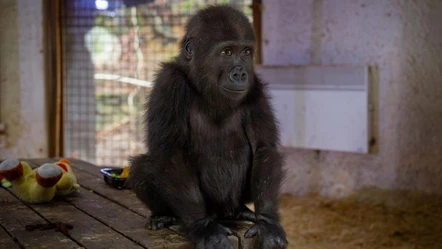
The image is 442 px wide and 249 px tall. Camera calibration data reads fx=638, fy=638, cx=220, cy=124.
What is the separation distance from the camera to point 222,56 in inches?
114

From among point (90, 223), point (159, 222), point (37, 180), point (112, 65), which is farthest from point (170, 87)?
point (112, 65)

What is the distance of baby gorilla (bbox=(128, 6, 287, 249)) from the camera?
281cm

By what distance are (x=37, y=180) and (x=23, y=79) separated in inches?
114

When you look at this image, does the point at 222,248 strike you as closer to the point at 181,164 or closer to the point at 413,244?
the point at 181,164

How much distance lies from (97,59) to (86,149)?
2.81 feet

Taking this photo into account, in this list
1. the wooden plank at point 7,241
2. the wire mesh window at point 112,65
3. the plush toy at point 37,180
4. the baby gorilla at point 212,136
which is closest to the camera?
the wooden plank at point 7,241

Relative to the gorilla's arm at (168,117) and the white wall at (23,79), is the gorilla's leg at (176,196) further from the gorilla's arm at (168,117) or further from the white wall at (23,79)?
the white wall at (23,79)

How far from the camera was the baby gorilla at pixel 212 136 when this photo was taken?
2.81 metres

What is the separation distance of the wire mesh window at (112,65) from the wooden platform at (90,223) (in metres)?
2.22

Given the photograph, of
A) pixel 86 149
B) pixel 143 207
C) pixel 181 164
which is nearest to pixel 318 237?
pixel 143 207

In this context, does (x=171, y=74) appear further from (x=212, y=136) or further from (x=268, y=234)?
(x=268, y=234)

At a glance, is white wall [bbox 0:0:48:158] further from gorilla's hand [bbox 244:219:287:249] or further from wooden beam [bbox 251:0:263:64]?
gorilla's hand [bbox 244:219:287:249]

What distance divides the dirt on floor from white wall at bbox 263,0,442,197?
112 mm

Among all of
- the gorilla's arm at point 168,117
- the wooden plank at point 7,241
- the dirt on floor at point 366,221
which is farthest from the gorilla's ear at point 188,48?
the dirt on floor at point 366,221
